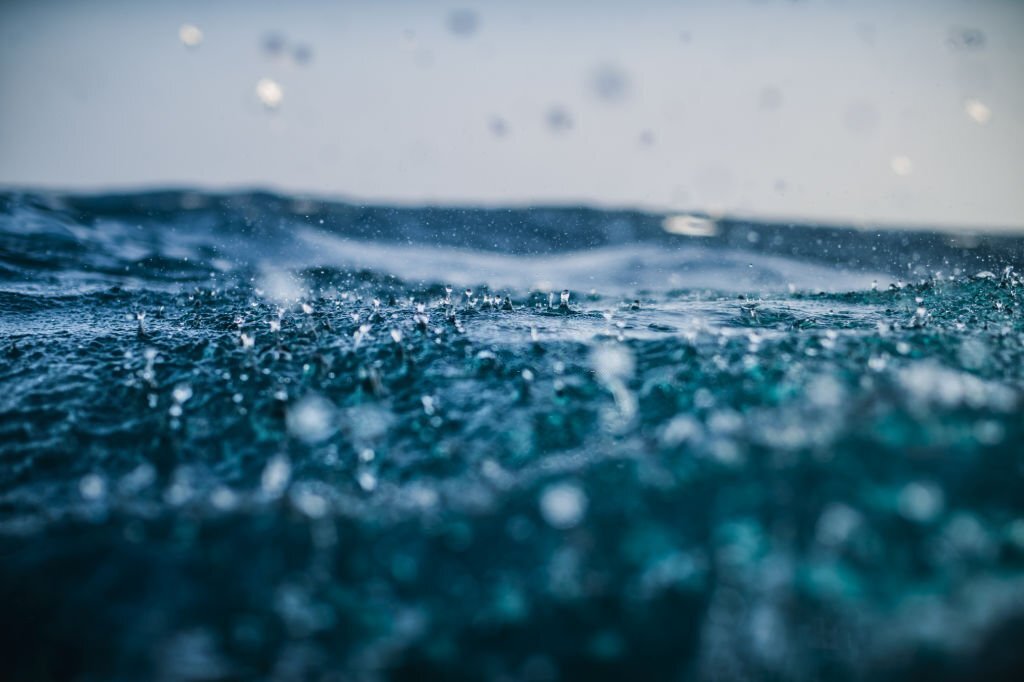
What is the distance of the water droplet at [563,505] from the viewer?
223 centimetres

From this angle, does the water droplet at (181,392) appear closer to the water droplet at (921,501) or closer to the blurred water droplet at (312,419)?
the blurred water droplet at (312,419)

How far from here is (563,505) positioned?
7.64ft

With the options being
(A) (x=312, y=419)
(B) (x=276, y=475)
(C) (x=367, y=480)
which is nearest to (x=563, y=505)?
(C) (x=367, y=480)

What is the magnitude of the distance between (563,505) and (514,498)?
0.22 m

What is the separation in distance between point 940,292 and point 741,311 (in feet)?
9.69

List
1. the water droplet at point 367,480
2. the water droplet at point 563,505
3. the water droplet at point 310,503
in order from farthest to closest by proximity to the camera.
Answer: the water droplet at point 367,480
the water droplet at point 310,503
the water droplet at point 563,505

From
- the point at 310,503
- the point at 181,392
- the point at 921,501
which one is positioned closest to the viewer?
the point at 921,501

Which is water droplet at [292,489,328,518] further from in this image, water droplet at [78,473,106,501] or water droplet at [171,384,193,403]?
water droplet at [171,384,193,403]

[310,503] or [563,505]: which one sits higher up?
[563,505]

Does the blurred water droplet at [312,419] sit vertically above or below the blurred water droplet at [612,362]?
below

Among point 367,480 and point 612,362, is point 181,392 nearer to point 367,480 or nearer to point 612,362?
point 367,480

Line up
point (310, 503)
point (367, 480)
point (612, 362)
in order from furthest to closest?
1. point (612, 362)
2. point (367, 480)
3. point (310, 503)

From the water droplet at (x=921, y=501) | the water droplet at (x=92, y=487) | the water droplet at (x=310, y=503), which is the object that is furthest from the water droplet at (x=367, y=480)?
the water droplet at (x=921, y=501)

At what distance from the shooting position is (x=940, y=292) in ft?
20.9
